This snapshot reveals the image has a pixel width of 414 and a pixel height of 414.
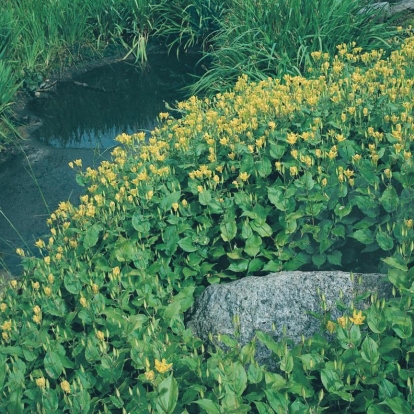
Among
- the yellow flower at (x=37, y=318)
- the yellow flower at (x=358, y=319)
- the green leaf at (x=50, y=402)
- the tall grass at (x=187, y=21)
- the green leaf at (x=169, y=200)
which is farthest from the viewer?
the tall grass at (x=187, y=21)

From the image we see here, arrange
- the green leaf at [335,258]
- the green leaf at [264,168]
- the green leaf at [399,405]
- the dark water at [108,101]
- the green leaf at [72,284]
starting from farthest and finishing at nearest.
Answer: the dark water at [108,101], the green leaf at [264,168], the green leaf at [335,258], the green leaf at [72,284], the green leaf at [399,405]

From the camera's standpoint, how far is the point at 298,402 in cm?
214

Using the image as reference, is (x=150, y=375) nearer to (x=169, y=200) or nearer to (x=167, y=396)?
(x=167, y=396)

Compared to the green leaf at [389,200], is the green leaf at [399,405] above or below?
above

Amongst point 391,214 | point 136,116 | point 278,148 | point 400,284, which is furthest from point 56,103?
point 400,284

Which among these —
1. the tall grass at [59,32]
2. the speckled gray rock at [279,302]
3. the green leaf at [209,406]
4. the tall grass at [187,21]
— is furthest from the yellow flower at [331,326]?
the tall grass at [187,21]

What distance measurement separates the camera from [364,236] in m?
3.05

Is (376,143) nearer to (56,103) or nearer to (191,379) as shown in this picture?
(191,379)

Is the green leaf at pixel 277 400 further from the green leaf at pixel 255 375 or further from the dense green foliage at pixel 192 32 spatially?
the dense green foliage at pixel 192 32

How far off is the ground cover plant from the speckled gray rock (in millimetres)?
115

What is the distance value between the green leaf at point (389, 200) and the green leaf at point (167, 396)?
138cm

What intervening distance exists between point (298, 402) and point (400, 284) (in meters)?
0.61

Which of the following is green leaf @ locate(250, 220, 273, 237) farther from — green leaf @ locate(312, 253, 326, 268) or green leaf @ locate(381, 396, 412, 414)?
green leaf @ locate(381, 396, 412, 414)

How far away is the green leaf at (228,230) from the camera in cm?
323
